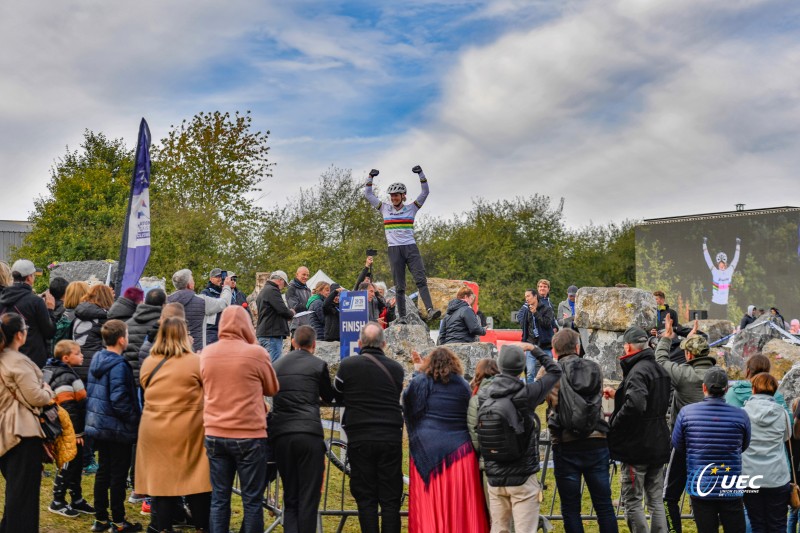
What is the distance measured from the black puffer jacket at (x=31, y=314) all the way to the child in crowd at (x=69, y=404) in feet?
1.75

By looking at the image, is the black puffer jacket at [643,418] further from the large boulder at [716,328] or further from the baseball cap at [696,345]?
the large boulder at [716,328]

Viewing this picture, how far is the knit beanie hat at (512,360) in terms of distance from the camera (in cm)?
625

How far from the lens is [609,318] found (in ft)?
47.4

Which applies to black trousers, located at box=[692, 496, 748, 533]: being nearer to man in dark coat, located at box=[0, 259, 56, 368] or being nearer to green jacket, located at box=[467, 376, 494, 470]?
green jacket, located at box=[467, 376, 494, 470]

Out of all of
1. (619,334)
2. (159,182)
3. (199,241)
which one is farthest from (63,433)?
(159,182)

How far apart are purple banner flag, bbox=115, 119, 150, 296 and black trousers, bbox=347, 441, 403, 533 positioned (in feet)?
16.8

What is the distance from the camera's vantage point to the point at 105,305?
8000mm

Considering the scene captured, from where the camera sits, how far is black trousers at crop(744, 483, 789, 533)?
6961mm

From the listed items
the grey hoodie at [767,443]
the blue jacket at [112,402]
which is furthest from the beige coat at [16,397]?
the grey hoodie at [767,443]

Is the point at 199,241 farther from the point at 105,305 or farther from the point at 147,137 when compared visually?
the point at 105,305

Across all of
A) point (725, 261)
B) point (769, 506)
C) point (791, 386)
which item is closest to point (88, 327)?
point (769, 506)

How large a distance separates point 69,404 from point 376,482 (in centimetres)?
279

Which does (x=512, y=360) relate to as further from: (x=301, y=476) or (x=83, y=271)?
(x=83, y=271)

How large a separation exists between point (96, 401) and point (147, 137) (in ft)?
17.3
